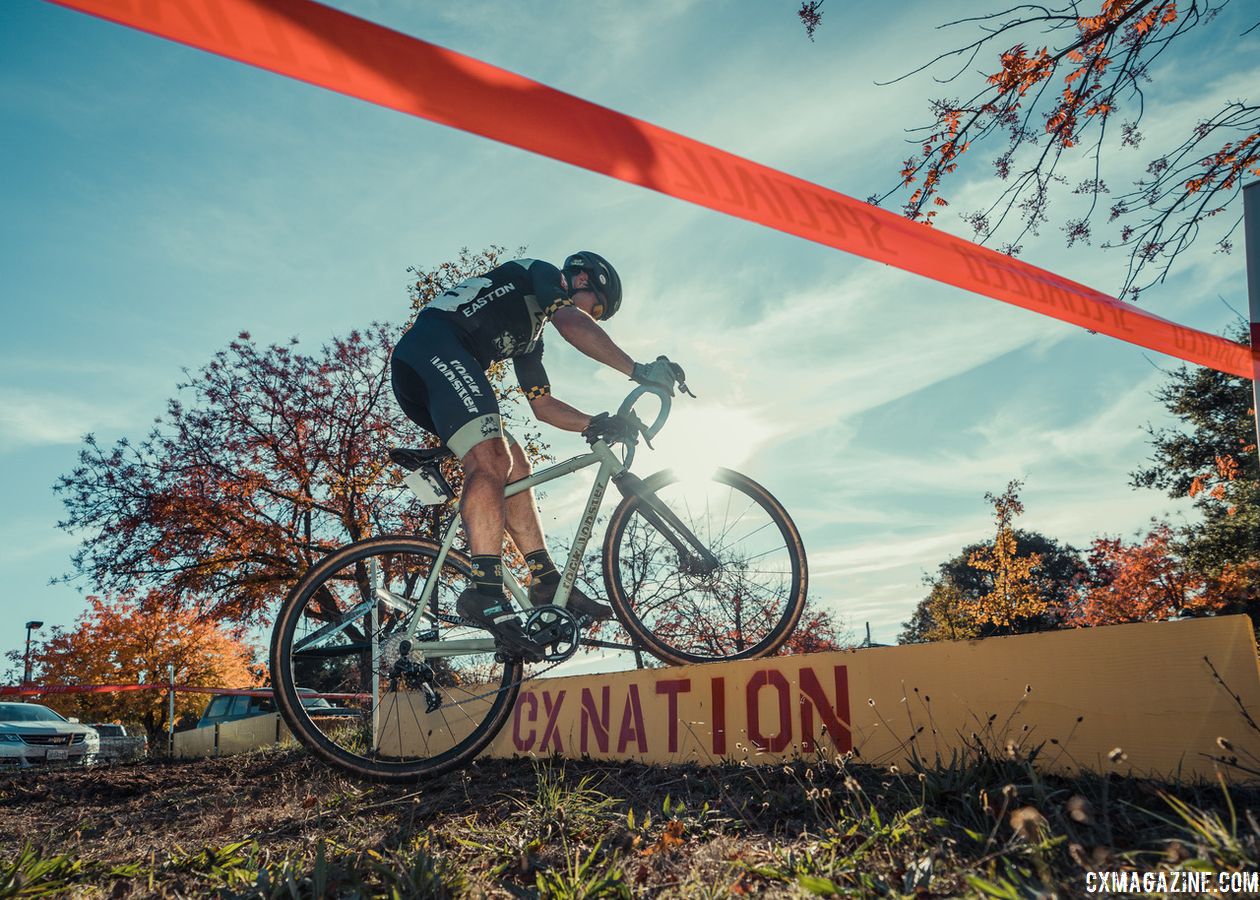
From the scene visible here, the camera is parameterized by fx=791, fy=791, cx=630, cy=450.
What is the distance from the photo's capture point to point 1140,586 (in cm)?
3538

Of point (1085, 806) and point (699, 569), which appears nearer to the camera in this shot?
point (1085, 806)

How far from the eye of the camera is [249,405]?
1891 centimetres

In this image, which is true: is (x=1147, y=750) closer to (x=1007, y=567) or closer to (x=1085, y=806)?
(x=1085, y=806)

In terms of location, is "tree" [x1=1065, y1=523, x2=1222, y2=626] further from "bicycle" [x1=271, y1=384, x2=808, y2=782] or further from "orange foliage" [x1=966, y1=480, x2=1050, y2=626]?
"bicycle" [x1=271, y1=384, x2=808, y2=782]

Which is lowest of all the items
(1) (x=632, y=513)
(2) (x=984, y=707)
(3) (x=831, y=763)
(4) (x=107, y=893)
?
(4) (x=107, y=893)

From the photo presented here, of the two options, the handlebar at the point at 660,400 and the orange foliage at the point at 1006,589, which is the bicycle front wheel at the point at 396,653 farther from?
the orange foliage at the point at 1006,589

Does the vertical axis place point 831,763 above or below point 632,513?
below

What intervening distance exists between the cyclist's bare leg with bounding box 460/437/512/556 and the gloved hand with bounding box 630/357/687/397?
83 centimetres

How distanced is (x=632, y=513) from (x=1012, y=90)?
15.4 feet

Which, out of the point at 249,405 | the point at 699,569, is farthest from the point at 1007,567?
the point at 699,569

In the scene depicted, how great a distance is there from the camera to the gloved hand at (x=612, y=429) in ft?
14.0

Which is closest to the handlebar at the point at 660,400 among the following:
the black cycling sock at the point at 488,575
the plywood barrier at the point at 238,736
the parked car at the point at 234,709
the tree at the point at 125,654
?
the black cycling sock at the point at 488,575

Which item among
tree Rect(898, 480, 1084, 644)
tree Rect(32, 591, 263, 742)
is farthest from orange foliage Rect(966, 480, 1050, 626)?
tree Rect(32, 591, 263, 742)

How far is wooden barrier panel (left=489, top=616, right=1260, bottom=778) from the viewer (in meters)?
2.89
